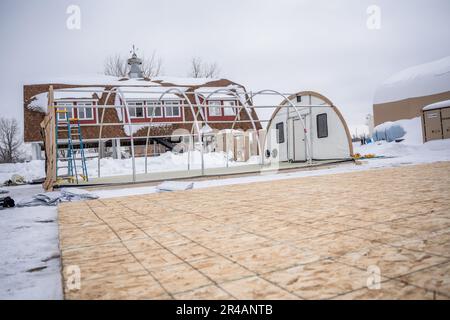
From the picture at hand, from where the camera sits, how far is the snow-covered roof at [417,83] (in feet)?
94.8

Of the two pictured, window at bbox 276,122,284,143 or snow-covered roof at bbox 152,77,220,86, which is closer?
window at bbox 276,122,284,143

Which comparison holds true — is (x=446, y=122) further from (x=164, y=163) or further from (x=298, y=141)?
(x=164, y=163)

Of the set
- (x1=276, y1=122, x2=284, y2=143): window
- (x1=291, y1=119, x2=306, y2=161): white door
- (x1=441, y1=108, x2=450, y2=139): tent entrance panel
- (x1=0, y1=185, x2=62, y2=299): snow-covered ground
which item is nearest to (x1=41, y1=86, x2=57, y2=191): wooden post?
(x1=0, y1=185, x2=62, y2=299): snow-covered ground

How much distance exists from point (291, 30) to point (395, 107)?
20.5m

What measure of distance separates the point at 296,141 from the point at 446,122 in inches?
416

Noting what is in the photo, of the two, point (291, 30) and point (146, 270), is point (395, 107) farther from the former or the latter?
point (146, 270)

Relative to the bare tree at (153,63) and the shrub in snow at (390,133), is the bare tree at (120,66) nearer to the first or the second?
the bare tree at (153,63)

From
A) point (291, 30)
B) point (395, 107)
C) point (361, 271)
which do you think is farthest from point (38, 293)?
point (395, 107)

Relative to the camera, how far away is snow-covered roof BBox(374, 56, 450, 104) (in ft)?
94.8

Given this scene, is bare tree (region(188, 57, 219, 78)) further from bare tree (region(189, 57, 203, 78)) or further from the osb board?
the osb board

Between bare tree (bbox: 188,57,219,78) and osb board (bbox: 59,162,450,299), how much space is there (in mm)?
39093

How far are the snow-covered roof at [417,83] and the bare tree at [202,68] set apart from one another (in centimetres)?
2026

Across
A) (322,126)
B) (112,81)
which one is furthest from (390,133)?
(112,81)

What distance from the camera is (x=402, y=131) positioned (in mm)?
26859
